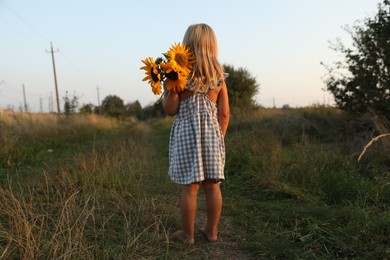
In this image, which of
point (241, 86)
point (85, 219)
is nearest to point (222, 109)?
point (85, 219)

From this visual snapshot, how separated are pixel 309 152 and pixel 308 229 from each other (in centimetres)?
277

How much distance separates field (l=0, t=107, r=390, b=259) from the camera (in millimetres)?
2477

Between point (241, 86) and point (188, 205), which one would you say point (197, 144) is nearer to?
point (188, 205)

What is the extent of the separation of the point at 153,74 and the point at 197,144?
675 millimetres

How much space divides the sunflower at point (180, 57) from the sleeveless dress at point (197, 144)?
11.8 inches

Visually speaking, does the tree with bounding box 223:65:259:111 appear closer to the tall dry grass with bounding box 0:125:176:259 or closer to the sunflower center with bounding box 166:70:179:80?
the tall dry grass with bounding box 0:125:176:259

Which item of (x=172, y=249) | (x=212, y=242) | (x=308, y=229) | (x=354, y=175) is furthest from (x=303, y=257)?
(x=354, y=175)

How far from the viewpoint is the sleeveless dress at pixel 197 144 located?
286cm

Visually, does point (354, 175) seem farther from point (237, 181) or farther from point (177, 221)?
point (177, 221)

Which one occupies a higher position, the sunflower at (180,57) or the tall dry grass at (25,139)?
the sunflower at (180,57)

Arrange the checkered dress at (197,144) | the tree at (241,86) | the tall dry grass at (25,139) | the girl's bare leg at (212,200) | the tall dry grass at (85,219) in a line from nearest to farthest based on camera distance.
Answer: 1. the tall dry grass at (85,219)
2. the checkered dress at (197,144)
3. the girl's bare leg at (212,200)
4. the tall dry grass at (25,139)
5. the tree at (241,86)

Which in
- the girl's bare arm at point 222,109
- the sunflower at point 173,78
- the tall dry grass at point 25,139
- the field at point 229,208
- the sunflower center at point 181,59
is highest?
the sunflower center at point 181,59

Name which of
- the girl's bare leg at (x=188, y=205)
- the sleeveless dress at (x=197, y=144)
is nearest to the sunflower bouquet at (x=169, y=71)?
the sleeveless dress at (x=197, y=144)

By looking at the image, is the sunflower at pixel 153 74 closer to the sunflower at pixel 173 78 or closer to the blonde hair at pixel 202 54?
the sunflower at pixel 173 78
